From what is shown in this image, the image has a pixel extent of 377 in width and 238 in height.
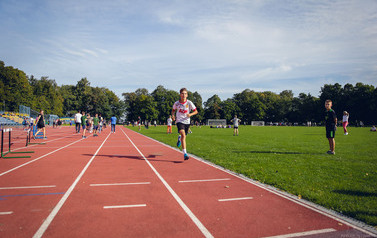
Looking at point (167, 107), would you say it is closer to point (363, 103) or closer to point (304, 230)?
point (363, 103)

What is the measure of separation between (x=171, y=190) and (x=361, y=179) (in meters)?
4.58

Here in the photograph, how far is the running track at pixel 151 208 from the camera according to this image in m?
2.90

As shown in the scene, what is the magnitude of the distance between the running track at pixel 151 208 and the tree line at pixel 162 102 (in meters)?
67.8

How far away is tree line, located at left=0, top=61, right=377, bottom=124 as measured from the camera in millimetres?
63684

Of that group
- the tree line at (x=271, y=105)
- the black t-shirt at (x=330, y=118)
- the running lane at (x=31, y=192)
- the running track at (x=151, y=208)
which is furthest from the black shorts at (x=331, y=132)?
the tree line at (x=271, y=105)

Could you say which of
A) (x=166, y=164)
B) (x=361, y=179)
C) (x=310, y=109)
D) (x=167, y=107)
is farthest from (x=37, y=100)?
(x=310, y=109)

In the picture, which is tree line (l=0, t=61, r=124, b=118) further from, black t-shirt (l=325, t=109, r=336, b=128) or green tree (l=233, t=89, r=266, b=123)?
black t-shirt (l=325, t=109, r=336, b=128)

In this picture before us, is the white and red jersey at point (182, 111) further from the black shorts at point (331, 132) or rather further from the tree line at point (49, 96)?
the tree line at point (49, 96)

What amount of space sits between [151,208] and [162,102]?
91089 mm

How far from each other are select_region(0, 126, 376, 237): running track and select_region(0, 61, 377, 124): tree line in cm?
6779

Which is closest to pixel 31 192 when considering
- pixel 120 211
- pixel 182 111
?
pixel 120 211

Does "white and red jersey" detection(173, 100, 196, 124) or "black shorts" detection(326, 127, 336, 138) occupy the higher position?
"white and red jersey" detection(173, 100, 196, 124)

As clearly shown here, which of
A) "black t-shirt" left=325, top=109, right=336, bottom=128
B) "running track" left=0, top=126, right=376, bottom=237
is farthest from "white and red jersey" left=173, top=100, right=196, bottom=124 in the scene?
"black t-shirt" left=325, top=109, right=336, bottom=128

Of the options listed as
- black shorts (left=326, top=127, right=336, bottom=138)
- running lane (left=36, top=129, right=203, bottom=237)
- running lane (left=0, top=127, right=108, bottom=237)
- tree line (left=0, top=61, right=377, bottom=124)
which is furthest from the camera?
tree line (left=0, top=61, right=377, bottom=124)
